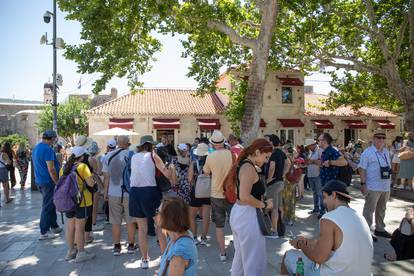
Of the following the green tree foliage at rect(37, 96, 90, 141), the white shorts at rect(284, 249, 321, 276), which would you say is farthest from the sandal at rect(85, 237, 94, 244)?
the green tree foliage at rect(37, 96, 90, 141)

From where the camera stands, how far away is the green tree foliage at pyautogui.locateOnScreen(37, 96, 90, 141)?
39656mm

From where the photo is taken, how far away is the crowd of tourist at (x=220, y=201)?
2674mm

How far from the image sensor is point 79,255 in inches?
202


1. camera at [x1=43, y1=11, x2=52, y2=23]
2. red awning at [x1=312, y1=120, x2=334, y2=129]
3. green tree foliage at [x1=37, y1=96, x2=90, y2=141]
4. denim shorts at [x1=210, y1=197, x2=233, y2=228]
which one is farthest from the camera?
green tree foliage at [x1=37, y1=96, x2=90, y2=141]

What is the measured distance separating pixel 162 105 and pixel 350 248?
24316 millimetres

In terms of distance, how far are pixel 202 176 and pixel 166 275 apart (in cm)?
334

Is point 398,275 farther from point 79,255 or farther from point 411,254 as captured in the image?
point 79,255

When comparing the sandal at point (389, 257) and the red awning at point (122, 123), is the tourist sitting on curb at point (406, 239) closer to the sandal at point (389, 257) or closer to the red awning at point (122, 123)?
the sandal at point (389, 257)

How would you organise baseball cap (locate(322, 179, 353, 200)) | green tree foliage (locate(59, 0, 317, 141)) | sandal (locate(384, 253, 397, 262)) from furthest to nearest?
green tree foliage (locate(59, 0, 317, 141)) < sandal (locate(384, 253, 397, 262)) < baseball cap (locate(322, 179, 353, 200))

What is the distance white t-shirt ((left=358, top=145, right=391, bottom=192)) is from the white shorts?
334 centimetres

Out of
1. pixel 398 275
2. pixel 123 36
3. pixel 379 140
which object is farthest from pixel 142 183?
pixel 123 36

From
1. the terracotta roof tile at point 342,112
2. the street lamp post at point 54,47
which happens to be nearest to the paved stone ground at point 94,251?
the street lamp post at point 54,47

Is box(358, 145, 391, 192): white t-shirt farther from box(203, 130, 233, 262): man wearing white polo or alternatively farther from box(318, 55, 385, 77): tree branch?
box(318, 55, 385, 77): tree branch

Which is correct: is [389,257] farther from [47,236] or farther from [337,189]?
[47,236]
